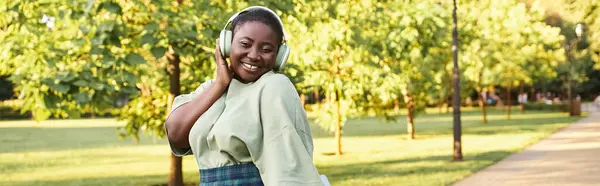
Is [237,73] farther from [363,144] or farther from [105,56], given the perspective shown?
[363,144]

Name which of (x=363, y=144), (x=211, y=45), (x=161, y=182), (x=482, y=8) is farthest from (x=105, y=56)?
(x=482, y=8)

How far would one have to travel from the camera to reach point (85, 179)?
51.6ft

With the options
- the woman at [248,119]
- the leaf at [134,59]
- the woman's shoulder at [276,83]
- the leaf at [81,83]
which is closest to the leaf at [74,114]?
the leaf at [81,83]

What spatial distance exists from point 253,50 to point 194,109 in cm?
26

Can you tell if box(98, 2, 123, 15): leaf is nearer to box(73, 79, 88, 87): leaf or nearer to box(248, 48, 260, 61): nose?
box(73, 79, 88, 87): leaf

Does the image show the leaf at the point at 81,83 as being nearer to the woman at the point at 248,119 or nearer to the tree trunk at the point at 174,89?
the tree trunk at the point at 174,89

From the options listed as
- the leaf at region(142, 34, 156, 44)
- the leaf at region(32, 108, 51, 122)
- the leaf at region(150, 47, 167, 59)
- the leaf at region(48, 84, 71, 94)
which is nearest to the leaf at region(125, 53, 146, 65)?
the leaf at region(150, 47, 167, 59)

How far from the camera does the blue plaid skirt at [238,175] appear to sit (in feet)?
7.95

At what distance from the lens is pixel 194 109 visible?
2516 mm

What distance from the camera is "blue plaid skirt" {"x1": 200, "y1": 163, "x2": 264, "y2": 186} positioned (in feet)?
7.95

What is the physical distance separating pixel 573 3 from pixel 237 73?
14.2 metres

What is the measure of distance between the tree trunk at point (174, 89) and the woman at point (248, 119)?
950 centimetres

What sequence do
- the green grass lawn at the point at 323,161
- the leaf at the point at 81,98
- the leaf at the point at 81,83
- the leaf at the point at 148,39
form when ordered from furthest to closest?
the green grass lawn at the point at 323,161 → the leaf at the point at 148,39 → the leaf at the point at 81,83 → the leaf at the point at 81,98

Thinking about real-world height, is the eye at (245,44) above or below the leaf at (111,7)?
below
